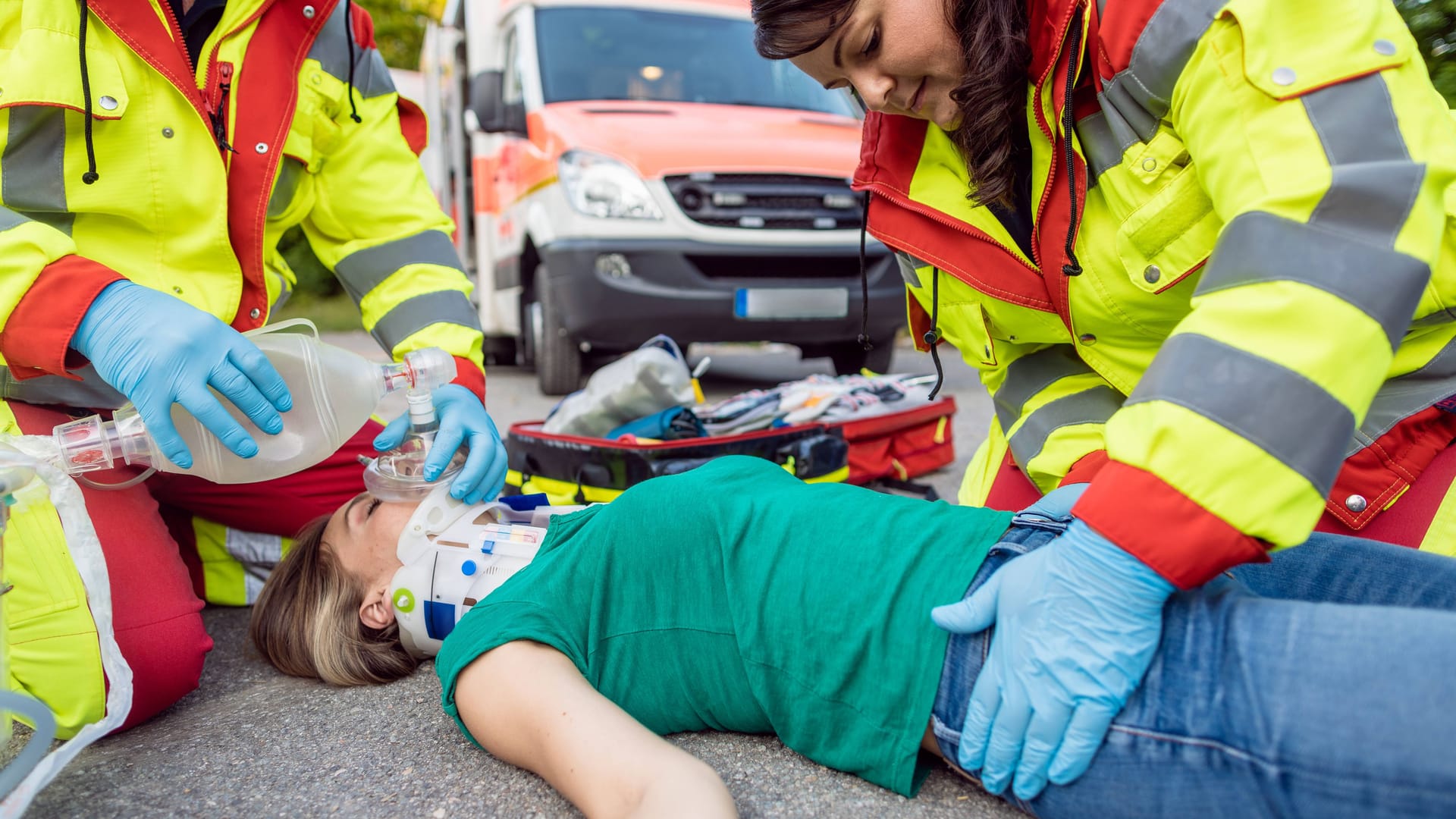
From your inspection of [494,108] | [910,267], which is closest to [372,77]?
[910,267]

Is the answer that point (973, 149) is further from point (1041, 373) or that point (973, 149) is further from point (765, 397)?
point (765, 397)

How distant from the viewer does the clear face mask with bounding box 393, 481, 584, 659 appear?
1835 mm

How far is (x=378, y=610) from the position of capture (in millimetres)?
1939

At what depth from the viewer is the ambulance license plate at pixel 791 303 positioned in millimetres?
4848

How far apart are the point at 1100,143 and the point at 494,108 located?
4.21m

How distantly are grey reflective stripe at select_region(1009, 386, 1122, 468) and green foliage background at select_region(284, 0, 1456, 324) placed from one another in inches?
68.9

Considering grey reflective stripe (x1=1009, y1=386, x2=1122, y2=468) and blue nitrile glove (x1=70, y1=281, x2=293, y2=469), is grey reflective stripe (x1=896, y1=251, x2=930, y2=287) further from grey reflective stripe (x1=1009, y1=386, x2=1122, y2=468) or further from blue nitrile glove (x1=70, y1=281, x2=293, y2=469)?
blue nitrile glove (x1=70, y1=281, x2=293, y2=469)

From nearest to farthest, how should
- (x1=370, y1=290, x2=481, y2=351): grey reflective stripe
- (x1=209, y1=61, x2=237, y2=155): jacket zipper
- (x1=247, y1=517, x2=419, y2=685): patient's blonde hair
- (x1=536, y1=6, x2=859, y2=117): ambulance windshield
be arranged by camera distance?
(x1=247, y1=517, x2=419, y2=685): patient's blonde hair
(x1=209, y1=61, x2=237, y2=155): jacket zipper
(x1=370, y1=290, x2=481, y2=351): grey reflective stripe
(x1=536, y1=6, x2=859, y2=117): ambulance windshield

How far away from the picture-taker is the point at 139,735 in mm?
1792

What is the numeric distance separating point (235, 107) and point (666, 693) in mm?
1510

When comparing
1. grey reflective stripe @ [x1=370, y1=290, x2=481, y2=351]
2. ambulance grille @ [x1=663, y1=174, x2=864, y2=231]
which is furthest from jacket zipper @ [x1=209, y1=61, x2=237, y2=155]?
ambulance grille @ [x1=663, y1=174, x2=864, y2=231]

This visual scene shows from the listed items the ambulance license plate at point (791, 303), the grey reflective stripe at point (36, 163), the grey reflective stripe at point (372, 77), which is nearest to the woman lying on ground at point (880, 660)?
the grey reflective stripe at point (36, 163)

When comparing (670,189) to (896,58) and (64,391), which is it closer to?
(64,391)

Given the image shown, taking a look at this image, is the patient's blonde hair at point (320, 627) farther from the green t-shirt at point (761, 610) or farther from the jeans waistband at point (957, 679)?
the jeans waistband at point (957, 679)
